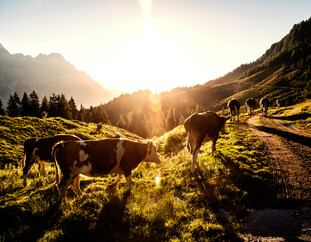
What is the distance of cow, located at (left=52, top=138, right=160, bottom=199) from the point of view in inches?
262

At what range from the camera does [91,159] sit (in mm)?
6965

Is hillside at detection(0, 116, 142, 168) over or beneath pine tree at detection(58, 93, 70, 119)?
beneath

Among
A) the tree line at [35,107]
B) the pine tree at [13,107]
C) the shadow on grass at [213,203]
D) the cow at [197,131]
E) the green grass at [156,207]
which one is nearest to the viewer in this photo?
the shadow on grass at [213,203]

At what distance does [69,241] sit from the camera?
4.46m

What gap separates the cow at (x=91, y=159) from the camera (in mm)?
6660

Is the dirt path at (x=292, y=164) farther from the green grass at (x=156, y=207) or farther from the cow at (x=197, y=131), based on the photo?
the cow at (x=197, y=131)

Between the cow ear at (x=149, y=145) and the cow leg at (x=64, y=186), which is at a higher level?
the cow ear at (x=149, y=145)

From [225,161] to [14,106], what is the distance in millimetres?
87353

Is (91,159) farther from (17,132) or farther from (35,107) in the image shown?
(35,107)

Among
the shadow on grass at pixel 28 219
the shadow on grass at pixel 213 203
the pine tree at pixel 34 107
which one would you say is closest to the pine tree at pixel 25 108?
the pine tree at pixel 34 107

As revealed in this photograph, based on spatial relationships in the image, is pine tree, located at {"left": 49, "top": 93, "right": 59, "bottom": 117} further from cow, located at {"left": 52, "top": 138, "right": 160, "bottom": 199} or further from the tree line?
cow, located at {"left": 52, "top": 138, "right": 160, "bottom": 199}

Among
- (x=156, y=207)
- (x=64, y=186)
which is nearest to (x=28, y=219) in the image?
(x=64, y=186)

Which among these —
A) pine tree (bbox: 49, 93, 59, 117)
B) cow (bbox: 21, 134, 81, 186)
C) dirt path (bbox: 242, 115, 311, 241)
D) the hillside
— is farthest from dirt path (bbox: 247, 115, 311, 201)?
pine tree (bbox: 49, 93, 59, 117)

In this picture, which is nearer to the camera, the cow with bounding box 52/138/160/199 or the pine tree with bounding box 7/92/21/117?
the cow with bounding box 52/138/160/199
